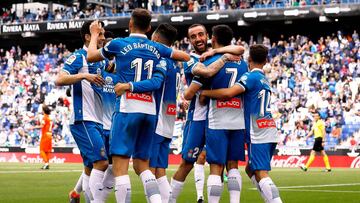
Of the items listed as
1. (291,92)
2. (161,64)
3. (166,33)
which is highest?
(166,33)

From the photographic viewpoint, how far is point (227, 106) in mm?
11109

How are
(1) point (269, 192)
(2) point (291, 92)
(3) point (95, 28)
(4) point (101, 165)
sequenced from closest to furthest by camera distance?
(3) point (95, 28), (1) point (269, 192), (4) point (101, 165), (2) point (291, 92)

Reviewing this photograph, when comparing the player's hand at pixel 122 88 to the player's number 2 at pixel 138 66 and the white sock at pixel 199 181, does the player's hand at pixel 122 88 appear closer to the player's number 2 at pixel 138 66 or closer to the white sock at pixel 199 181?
the player's number 2 at pixel 138 66

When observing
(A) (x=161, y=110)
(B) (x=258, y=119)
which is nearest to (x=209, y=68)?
(B) (x=258, y=119)

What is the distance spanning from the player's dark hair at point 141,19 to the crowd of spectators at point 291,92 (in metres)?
23.0

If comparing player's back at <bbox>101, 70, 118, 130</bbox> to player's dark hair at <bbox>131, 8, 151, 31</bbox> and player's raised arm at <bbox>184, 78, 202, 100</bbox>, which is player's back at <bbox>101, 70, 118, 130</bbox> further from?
player's dark hair at <bbox>131, 8, 151, 31</bbox>

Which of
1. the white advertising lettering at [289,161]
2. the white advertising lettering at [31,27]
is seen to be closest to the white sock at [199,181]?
the white advertising lettering at [289,161]

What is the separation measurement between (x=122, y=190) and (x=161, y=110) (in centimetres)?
214

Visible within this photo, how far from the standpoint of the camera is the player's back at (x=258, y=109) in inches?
433

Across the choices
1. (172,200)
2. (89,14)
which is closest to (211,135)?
(172,200)

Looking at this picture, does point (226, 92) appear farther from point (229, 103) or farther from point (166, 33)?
point (166, 33)

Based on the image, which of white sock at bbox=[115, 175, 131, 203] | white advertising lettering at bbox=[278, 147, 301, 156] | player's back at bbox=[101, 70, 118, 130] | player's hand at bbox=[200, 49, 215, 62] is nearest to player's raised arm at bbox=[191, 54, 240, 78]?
player's hand at bbox=[200, 49, 215, 62]

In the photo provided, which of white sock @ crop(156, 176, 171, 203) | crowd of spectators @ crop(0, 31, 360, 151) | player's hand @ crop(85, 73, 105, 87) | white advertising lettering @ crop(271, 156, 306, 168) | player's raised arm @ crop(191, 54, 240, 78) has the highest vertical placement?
player's raised arm @ crop(191, 54, 240, 78)

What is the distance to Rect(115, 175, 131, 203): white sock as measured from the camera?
9820mm
